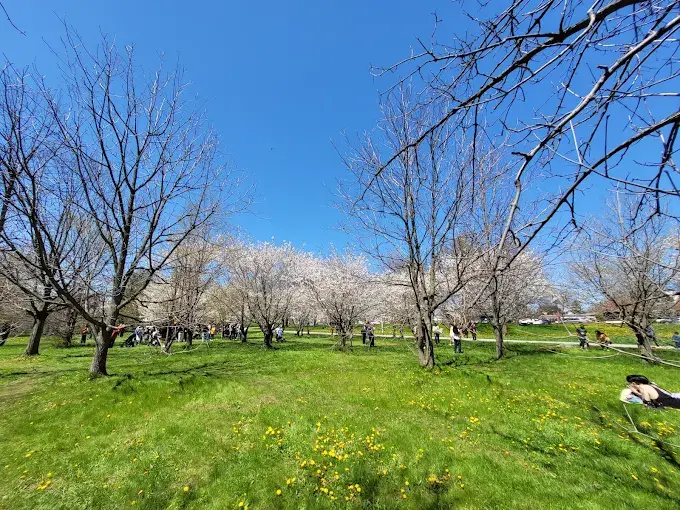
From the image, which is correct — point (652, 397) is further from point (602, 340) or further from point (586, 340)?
point (602, 340)

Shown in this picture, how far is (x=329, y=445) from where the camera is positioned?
513cm

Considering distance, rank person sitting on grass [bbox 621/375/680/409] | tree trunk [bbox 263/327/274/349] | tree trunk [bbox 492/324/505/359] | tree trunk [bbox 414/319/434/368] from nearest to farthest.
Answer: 1. person sitting on grass [bbox 621/375/680/409]
2. tree trunk [bbox 414/319/434/368]
3. tree trunk [bbox 492/324/505/359]
4. tree trunk [bbox 263/327/274/349]

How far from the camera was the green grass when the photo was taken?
3.96 m

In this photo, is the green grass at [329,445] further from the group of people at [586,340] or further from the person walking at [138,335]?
the person walking at [138,335]

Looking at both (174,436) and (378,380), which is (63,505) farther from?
(378,380)

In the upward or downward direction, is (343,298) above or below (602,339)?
above

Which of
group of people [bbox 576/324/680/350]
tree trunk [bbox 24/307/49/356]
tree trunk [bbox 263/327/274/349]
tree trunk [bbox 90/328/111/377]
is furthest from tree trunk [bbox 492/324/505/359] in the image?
tree trunk [bbox 24/307/49/356]

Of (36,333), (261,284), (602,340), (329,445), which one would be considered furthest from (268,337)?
(602,340)

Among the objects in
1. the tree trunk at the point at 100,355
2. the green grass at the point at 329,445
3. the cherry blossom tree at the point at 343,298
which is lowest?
the green grass at the point at 329,445

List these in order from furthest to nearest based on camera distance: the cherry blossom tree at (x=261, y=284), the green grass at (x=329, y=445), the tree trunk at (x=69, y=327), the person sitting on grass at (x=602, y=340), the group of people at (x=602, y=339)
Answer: the tree trunk at (x=69, y=327) → the cherry blossom tree at (x=261, y=284) → the green grass at (x=329, y=445) → the group of people at (x=602, y=339) → the person sitting on grass at (x=602, y=340)

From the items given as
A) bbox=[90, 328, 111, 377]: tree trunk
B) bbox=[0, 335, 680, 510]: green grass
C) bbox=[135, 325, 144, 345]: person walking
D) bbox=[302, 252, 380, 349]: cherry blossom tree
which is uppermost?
bbox=[302, 252, 380, 349]: cherry blossom tree

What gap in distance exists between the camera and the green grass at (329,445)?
3955 millimetres

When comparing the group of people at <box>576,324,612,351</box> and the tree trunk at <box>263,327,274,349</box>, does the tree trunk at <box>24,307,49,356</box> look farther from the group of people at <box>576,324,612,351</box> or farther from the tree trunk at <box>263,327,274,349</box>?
the group of people at <box>576,324,612,351</box>

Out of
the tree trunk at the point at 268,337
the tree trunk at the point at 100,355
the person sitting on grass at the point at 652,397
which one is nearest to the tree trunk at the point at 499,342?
the person sitting on grass at the point at 652,397
